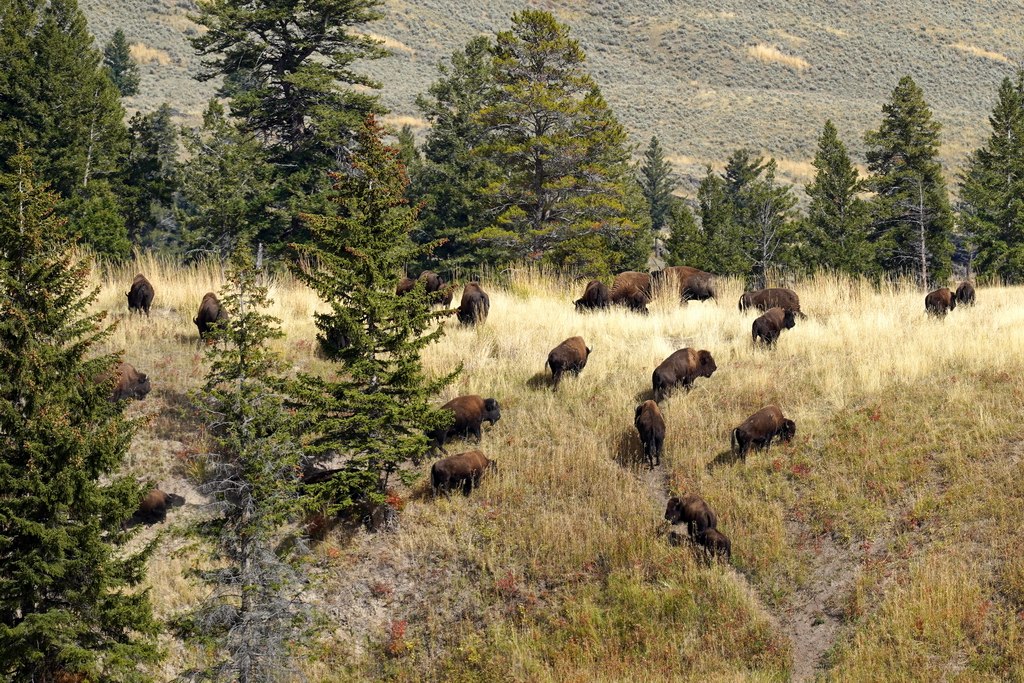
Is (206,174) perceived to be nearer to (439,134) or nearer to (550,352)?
(439,134)

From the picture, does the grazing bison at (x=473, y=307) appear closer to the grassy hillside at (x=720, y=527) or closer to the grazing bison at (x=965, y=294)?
the grassy hillside at (x=720, y=527)

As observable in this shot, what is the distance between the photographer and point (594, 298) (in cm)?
2494

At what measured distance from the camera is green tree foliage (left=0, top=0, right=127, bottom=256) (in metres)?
39.7

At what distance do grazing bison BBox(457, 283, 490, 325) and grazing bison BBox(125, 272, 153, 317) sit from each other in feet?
22.7

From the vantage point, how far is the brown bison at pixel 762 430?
17.4 metres

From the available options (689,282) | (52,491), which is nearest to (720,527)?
(52,491)

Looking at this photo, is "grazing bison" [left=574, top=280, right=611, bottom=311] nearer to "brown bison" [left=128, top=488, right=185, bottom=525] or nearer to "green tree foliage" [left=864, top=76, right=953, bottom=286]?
"brown bison" [left=128, top=488, right=185, bottom=525]

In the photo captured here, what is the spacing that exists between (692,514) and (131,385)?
10602 millimetres

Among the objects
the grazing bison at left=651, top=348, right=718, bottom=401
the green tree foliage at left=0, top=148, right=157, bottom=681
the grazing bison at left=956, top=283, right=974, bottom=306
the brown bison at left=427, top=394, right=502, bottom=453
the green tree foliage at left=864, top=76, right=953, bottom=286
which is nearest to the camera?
the green tree foliage at left=0, top=148, right=157, bottom=681

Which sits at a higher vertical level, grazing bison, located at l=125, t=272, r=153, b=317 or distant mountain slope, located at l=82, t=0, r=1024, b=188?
distant mountain slope, located at l=82, t=0, r=1024, b=188

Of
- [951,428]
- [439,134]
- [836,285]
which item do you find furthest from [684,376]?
[439,134]

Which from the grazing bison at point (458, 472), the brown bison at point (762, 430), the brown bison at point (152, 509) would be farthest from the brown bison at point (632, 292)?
the brown bison at point (152, 509)

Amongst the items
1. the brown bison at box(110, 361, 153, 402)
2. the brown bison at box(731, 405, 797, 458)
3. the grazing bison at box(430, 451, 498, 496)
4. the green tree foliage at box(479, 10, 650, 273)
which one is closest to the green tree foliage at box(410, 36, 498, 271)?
the green tree foliage at box(479, 10, 650, 273)

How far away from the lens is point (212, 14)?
35.7m
